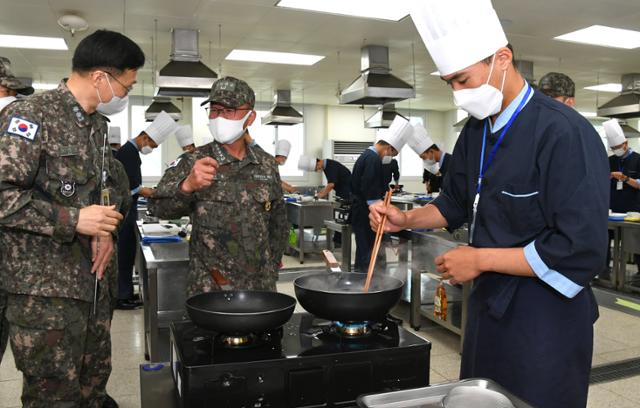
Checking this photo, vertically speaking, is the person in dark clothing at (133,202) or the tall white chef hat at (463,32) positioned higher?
the tall white chef hat at (463,32)

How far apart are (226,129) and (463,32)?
1.30 m

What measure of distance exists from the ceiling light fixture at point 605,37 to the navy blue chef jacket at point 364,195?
108 inches

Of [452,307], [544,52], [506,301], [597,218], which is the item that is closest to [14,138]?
[506,301]

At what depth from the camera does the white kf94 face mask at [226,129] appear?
2312 millimetres

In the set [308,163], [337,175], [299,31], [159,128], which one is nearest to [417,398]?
[159,128]

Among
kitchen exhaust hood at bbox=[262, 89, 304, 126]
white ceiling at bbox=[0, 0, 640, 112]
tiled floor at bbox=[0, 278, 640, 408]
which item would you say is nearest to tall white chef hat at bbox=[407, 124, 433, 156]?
white ceiling at bbox=[0, 0, 640, 112]

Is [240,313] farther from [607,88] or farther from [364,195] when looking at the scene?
[607,88]

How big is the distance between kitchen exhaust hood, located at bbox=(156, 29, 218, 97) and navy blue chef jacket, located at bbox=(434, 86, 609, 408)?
14.0 ft

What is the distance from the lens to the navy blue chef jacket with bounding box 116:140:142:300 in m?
4.51

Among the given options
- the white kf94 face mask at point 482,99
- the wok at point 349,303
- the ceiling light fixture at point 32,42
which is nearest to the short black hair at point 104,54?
the wok at point 349,303

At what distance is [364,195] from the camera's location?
19.3 feet

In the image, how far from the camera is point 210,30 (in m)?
5.97

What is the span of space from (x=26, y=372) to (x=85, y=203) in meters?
0.57

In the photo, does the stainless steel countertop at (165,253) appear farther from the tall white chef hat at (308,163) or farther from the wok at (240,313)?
the tall white chef hat at (308,163)
